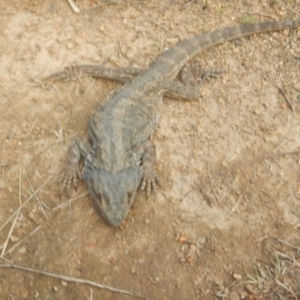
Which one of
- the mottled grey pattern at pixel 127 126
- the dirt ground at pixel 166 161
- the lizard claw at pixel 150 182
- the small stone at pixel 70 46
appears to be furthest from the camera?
the small stone at pixel 70 46

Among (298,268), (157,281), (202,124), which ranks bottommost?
(298,268)

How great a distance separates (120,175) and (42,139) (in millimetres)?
1223

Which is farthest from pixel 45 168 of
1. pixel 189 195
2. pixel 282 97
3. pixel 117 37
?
pixel 282 97

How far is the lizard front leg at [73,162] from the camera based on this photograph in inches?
185

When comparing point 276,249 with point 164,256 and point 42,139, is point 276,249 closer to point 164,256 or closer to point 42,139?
point 164,256

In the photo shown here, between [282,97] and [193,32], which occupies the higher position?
[193,32]

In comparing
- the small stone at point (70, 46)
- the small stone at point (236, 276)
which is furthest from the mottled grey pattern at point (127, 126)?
the small stone at point (236, 276)

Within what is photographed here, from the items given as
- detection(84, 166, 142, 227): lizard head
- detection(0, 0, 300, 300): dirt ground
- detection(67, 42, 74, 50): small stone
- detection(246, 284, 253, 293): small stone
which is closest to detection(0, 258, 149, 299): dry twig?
detection(0, 0, 300, 300): dirt ground

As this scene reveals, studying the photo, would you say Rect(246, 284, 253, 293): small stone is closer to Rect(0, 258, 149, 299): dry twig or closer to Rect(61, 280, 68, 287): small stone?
Rect(0, 258, 149, 299): dry twig

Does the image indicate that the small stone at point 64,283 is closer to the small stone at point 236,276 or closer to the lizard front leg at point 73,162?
the lizard front leg at point 73,162

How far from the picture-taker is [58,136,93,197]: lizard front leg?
4711mm

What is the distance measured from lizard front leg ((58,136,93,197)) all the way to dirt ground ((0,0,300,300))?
13 cm

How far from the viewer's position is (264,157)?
4988 millimetres

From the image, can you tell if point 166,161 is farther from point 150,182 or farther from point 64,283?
point 64,283
